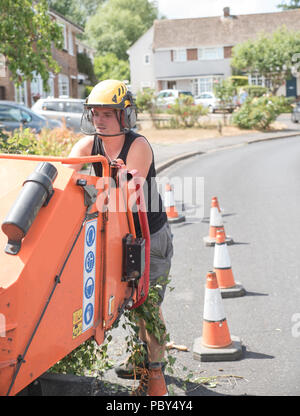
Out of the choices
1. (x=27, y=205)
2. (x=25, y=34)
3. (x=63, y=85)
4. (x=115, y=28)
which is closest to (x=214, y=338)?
(x=27, y=205)

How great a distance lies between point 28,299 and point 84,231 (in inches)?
18.9

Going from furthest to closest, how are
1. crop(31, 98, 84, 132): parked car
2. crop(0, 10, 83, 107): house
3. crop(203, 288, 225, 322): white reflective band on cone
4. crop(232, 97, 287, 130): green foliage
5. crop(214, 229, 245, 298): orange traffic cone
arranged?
crop(0, 10, 83, 107): house, crop(232, 97, 287, 130): green foliage, crop(31, 98, 84, 132): parked car, crop(214, 229, 245, 298): orange traffic cone, crop(203, 288, 225, 322): white reflective band on cone

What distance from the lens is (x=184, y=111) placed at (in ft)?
106

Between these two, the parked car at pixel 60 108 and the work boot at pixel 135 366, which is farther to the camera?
the parked car at pixel 60 108

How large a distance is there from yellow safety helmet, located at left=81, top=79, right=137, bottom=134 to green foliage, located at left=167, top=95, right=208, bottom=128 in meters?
28.7

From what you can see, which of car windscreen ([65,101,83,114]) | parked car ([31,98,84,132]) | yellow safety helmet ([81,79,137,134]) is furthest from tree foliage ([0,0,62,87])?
car windscreen ([65,101,83,114])

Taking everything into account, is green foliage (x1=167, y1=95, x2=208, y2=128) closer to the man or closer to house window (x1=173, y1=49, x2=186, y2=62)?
the man

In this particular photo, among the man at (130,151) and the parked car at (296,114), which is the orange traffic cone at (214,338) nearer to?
the man at (130,151)

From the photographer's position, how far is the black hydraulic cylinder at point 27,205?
2.43 m

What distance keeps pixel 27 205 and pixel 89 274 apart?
52cm

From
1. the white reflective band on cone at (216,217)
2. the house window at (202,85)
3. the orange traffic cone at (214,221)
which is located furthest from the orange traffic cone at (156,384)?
the house window at (202,85)

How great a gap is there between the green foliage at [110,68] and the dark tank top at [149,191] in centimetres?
7311

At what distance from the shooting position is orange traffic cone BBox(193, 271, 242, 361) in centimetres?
466
